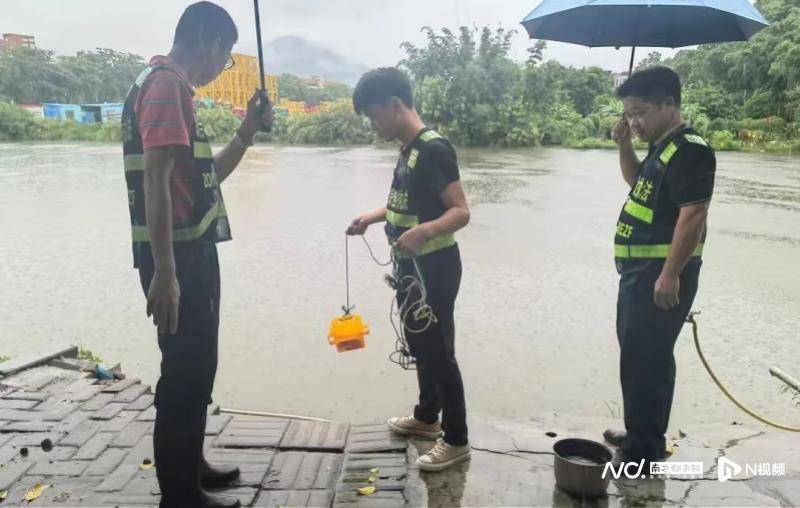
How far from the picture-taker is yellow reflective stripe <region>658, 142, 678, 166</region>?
1.96 meters

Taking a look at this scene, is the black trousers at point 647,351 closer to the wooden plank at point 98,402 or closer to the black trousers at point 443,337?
the black trousers at point 443,337

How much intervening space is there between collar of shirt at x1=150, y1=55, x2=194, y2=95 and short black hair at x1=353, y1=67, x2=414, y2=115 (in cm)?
58

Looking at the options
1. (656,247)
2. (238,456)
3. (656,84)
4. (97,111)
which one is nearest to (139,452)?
(238,456)

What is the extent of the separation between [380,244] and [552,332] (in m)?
3.18

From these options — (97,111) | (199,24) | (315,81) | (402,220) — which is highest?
(315,81)

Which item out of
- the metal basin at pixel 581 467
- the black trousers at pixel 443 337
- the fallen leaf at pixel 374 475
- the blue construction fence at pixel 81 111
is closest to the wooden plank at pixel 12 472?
the fallen leaf at pixel 374 475

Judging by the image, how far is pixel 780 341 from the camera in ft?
13.1

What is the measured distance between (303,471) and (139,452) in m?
0.65

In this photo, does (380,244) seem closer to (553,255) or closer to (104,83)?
(553,255)

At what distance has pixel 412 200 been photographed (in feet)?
6.97

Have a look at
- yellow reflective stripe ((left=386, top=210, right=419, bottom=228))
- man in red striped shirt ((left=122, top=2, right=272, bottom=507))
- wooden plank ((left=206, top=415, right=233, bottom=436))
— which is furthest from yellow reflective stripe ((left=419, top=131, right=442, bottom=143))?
wooden plank ((left=206, top=415, right=233, bottom=436))

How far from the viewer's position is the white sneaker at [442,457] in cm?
219

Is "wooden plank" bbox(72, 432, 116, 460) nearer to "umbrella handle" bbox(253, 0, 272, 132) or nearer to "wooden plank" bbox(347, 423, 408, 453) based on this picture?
"wooden plank" bbox(347, 423, 408, 453)

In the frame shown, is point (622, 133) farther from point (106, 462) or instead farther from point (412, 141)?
point (106, 462)
